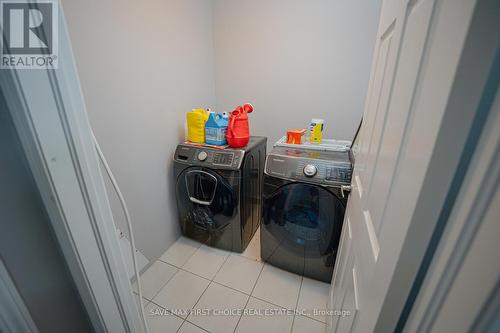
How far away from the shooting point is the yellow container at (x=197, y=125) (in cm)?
161

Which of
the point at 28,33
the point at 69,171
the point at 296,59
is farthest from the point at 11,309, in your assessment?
the point at 296,59

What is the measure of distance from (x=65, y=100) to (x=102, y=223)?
332 mm

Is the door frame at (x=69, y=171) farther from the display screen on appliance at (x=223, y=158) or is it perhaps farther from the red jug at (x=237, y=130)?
Result: the red jug at (x=237, y=130)

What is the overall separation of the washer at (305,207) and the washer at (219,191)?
0.23 m

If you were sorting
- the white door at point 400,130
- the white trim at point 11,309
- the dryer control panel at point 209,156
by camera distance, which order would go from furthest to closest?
the dryer control panel at point 209,156
the white trim at point 11,309
the white door at point 400,130

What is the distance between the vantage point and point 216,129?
159cm

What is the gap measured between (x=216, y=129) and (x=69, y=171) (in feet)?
3.82

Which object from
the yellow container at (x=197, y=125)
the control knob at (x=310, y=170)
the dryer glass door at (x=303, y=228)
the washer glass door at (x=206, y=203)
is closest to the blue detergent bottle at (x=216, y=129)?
the yellow container at (x=197, y=125)

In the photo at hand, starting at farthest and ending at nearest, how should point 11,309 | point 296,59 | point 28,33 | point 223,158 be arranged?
point 296,59
point 223,158
point 11,309
point 28,33

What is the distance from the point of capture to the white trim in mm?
497

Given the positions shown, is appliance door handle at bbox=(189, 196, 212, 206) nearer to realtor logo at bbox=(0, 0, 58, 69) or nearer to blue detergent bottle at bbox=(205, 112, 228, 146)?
blue detergent bottle at bbox=(205, 112, 228, 146)

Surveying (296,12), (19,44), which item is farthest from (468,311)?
(296,12)

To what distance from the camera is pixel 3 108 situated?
0.44 m

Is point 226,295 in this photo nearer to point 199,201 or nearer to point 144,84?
point 199,201
